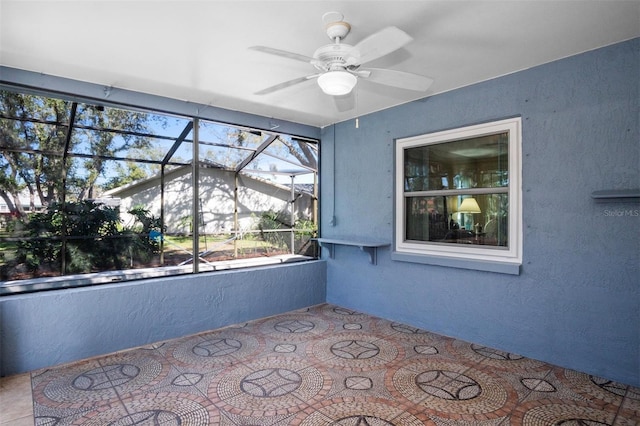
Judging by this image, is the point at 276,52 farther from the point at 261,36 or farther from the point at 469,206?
the point at 469,206

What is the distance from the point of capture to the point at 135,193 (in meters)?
4.63

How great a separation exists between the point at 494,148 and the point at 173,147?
3.84 m

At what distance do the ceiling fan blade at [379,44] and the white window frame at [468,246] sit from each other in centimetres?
170

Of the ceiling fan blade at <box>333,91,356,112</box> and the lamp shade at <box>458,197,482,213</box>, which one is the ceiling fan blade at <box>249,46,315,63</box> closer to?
the ceiling fan blade at <box>333,91,356,112</box>

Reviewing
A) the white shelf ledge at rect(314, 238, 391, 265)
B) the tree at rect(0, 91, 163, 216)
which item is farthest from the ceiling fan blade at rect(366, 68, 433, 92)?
the tree at rect(0, 91, 163, 216)

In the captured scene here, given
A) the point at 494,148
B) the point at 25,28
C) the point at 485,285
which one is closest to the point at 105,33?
the point at 25,28

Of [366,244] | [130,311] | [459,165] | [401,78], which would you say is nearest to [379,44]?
[401,78]

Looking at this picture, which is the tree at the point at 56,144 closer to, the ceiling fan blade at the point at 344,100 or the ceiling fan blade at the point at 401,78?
the ceiling fan blade at the point at 344,100

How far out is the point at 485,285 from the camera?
3.12 metres

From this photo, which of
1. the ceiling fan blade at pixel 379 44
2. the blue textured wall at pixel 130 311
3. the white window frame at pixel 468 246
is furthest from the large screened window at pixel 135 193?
the ceiling fan blade at pixel 379 44

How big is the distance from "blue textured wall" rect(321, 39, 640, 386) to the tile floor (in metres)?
0.24

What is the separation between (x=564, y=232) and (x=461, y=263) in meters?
0.89

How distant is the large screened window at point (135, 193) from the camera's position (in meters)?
3.79

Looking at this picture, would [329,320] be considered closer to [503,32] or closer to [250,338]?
[250,338]
